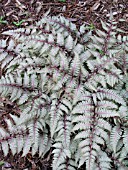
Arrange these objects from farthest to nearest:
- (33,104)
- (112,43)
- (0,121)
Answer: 1. (0,121)
2. (112,43)
3. (33,104)

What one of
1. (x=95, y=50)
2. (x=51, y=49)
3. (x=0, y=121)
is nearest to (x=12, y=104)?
(x=0, y=121)

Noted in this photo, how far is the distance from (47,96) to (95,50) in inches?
46.4

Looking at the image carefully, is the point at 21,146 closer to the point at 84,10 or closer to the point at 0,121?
the point at 0,121

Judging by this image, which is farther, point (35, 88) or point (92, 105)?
point (35, 88)

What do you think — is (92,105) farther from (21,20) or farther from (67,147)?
(21,20)

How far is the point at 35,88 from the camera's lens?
5035 mm

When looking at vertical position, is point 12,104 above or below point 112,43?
below

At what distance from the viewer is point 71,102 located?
15.8 feet

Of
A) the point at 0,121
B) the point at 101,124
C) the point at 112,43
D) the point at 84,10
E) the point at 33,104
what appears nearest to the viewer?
the point at 101,124

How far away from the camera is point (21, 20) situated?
6.35 meters

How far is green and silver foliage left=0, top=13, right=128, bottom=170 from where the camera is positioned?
4.55 meters

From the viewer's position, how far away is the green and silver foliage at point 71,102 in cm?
455

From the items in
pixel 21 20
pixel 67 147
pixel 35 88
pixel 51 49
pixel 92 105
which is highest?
pixel 21 20

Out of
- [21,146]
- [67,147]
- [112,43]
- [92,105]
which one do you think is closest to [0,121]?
[21,146]
